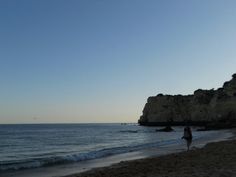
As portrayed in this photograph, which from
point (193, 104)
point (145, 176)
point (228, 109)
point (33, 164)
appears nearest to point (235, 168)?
point (145, 176)

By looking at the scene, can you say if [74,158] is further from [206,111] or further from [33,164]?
[206,111]

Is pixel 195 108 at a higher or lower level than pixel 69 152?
higher

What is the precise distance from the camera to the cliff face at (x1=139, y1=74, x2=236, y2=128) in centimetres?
11300

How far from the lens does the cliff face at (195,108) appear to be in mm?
113000

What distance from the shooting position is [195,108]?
130 metres

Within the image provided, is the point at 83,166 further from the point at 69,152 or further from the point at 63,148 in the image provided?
the point at 63,148

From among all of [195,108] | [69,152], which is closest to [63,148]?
[69,152]

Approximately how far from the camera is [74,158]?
1126 inches

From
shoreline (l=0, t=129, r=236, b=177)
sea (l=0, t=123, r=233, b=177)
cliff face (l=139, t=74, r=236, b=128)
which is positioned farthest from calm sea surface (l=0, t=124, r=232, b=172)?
cliff face (l=139, t=74, r=236, b=128)

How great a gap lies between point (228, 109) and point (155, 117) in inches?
1310

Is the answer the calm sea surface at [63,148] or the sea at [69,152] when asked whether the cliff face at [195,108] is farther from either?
the sea at [69,152]

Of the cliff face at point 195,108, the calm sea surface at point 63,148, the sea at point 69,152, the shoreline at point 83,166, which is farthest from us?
the cliff face at point 195,108

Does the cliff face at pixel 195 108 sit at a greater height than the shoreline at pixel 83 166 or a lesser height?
greater

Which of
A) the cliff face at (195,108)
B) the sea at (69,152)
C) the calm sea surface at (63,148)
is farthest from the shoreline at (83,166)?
the cliff face at (195,108)
